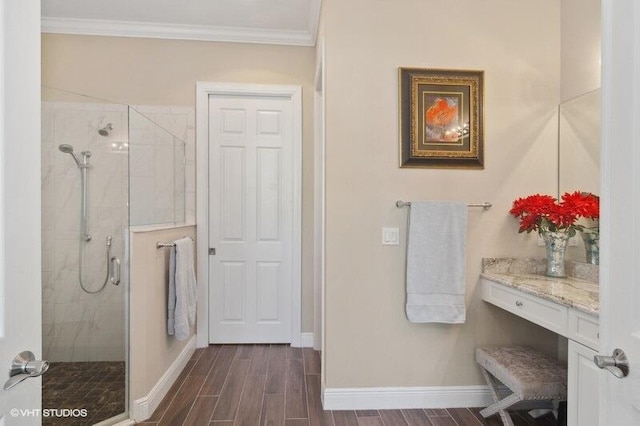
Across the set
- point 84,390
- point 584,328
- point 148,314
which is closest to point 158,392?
point 84,390

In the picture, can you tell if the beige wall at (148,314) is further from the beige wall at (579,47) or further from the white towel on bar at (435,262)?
the beige wall at (579,47)

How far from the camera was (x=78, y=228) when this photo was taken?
2.38 meters

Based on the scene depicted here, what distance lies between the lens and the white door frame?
3.12 m

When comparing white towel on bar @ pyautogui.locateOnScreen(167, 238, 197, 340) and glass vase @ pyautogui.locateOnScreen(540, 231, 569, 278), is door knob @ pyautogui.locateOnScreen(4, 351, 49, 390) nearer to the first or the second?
white towel on bar @ pyautogui.locateOnScreen(167, 238, 197, 340)

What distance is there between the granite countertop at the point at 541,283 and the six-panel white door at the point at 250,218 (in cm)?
179

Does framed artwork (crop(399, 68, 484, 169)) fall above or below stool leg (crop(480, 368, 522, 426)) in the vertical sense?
above

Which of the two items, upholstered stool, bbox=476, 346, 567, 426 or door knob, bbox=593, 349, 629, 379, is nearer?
door knob, bbox=593, 349, 629, 379

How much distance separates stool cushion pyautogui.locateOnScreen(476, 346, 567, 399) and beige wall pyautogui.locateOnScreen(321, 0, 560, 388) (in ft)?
0.55

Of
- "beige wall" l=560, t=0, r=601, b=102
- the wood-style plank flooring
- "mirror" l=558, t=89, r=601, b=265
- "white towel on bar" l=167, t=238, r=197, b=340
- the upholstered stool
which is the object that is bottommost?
the wood-style plank flooring

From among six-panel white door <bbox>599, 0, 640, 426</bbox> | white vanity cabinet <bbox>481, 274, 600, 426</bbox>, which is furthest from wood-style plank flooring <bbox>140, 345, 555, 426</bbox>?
six-panel white door <bbox>599, 0, 640, 426</bbox>

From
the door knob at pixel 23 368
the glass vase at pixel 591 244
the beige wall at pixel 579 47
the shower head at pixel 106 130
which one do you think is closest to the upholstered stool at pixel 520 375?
the glass vase at pixel 591 244

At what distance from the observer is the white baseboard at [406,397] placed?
2139 millimetres

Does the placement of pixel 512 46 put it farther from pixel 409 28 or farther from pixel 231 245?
pixel 231 245

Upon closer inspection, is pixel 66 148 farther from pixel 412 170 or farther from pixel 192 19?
pixel 412 170
